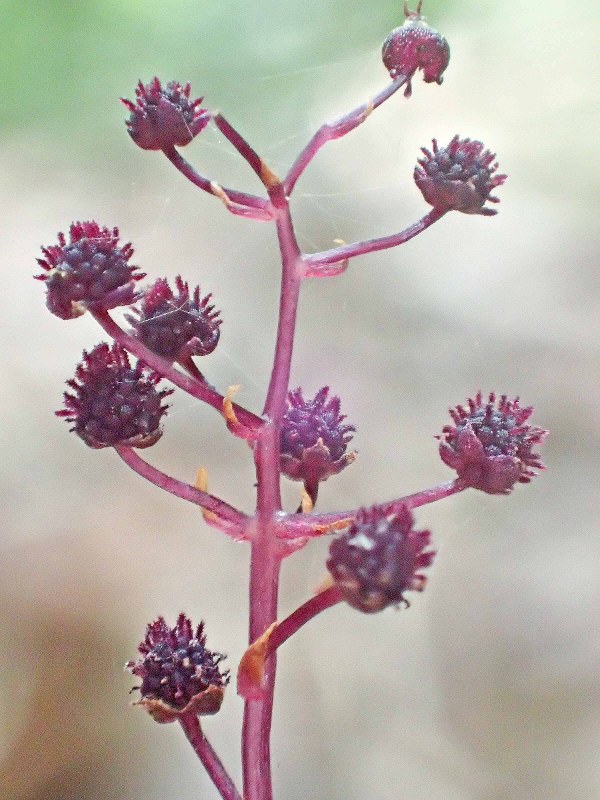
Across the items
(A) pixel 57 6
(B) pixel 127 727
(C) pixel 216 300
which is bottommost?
(B) pixel 127 727

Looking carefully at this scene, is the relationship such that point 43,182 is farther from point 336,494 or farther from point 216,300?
point 336,494

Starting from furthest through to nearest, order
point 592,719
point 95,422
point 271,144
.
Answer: point 271,144, point 592,719, point 95,422

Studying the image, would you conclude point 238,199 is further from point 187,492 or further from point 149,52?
point 149,52

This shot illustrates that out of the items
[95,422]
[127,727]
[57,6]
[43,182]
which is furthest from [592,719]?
[57,6]

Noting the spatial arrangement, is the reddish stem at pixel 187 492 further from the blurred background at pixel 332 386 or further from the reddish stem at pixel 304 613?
the blurred background at pixel 332 386

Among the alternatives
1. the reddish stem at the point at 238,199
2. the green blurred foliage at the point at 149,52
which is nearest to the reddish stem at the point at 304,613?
the reddish stem at the point at 238,199

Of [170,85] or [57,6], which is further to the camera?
[57,6]

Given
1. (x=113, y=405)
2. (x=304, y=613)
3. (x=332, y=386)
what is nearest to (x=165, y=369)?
(x=113, y=405)
